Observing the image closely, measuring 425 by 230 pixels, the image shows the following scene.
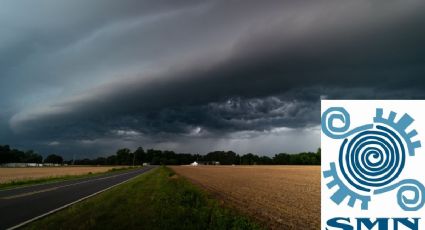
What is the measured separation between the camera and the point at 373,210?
4.91 m

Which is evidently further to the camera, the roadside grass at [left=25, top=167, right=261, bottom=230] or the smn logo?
the roadside grass at [left=25, top=167, right=261, bottom=230]

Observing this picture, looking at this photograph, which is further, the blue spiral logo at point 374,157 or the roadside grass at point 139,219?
the roadside grass at point 139,219

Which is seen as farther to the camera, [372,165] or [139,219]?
[139,219]

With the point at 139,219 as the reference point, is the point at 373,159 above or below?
above

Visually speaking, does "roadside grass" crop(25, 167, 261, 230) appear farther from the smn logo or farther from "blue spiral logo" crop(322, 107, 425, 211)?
"blue spiral logo" crop(322, 107, 425, 211)

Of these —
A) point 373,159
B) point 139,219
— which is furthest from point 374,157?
point 139,219

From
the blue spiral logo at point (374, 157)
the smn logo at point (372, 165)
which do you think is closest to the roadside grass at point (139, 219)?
the smn logo at point (372, 165)

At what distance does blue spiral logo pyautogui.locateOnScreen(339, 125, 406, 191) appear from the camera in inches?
188

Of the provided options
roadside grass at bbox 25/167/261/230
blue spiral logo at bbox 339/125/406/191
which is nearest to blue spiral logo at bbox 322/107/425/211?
blue spiral logo at bbox 339/125/406/191

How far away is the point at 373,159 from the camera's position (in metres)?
4.75

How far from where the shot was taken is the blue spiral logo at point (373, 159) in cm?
477

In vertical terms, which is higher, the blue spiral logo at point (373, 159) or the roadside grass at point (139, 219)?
the blue spiral logo at point (373, 159)

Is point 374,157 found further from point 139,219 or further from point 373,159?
point 139,219

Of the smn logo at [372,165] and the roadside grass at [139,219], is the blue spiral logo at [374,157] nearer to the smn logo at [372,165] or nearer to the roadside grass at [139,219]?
the smn logo at [372,165]
